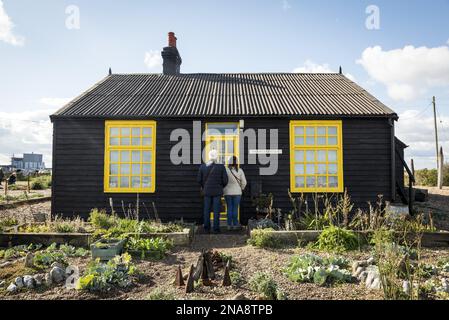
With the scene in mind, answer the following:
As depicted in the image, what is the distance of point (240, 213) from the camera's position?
30.0 ft

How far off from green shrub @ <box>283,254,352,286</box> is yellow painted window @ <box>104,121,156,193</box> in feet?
18.6

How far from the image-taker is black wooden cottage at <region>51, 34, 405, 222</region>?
9.08 m

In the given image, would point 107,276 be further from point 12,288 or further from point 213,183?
point 213,183

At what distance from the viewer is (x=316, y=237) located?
651 centimetres

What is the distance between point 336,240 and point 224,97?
237 inches

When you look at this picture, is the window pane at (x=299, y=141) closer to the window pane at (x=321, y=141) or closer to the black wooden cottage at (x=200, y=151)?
the black wooden cottage at (x=200, y=151)

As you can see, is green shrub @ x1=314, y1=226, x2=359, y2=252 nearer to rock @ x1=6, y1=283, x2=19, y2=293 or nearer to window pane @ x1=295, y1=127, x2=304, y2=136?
window pane @ x1=295, y1=127, x2=304, y2=136

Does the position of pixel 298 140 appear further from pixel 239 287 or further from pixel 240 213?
pixel 239 287

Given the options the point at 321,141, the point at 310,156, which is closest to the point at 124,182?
the point at 310,156

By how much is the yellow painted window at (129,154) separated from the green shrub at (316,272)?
18.6 feet

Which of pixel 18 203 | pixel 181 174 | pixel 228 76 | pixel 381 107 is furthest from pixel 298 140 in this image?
pixel 18 203

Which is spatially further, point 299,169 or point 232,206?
point 299,169

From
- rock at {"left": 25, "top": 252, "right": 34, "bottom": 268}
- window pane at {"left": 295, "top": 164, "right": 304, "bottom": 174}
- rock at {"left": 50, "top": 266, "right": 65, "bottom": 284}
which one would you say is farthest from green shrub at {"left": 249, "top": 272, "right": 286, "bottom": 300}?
window pane at {"left": 295, "top": 164, "right": 304, "bottom": 174}
